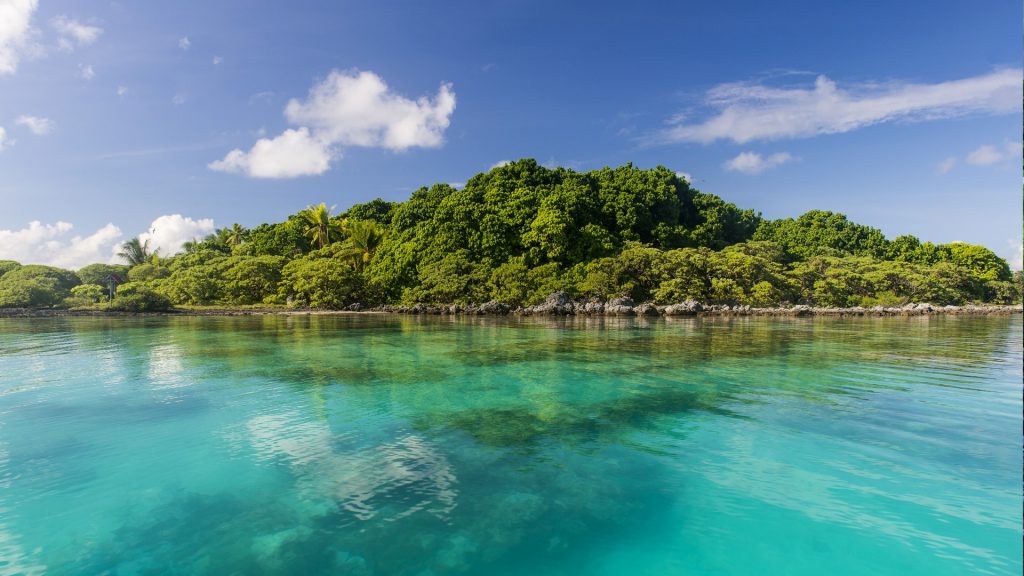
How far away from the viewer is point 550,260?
155 ft

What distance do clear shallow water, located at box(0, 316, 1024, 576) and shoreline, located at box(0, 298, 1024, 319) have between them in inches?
1144

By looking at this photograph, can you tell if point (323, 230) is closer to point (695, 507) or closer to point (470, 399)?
point (470, 399)

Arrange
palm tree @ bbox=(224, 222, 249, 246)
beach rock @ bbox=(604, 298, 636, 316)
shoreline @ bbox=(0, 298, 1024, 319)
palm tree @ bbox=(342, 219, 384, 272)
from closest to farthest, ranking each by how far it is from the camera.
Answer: shoreline @ bbox=(0, 298, 1024, 319)
beach rock @ bbox=(604, 298, 636, 316)
palm tree @ bbox=(342, 219, 384, 272)
palm tree @ bbox=(224, 222, 249, 246)

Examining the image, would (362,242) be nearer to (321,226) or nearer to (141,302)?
(321,226)

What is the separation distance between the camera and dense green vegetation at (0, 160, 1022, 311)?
1753 inches

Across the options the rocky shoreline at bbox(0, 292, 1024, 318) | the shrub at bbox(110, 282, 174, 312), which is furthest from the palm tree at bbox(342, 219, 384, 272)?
the shrub at bbox(110, 282, 174, 312)

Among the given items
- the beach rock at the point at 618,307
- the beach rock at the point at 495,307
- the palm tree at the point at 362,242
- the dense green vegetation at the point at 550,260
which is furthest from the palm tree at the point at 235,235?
the beach rock at the point at 618,307

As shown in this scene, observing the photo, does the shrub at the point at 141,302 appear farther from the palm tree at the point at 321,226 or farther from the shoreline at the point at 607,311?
the palm tree at the point at 321,226

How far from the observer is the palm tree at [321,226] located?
198ft

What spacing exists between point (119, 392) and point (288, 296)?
42.0 metres

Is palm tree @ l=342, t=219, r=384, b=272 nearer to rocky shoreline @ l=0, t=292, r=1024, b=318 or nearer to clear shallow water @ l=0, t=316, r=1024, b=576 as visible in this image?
rocky shoreline @ l=0, t=292, r=1024, b=318

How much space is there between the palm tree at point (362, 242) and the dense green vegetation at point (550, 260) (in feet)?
0.52

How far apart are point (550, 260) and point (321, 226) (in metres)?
30.7

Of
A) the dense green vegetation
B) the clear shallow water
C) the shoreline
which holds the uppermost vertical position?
the dense green vegetation
